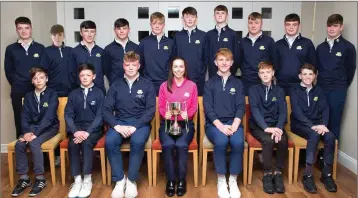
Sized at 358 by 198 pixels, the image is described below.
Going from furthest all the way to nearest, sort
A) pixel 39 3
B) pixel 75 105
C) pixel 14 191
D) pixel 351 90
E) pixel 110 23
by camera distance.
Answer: pixel 110 23, pixel 39 3, pixel 351 90, pixel 75 105, pixel 14 191

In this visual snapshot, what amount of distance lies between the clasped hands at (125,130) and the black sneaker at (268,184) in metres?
1.28

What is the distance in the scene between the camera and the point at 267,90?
10.8ft

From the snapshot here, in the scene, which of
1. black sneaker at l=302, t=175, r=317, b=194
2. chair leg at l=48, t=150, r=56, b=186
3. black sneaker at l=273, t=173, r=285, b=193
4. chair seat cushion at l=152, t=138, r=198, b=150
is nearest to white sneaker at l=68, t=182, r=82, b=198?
chair leg at l=48, t=150, r=56, b=186

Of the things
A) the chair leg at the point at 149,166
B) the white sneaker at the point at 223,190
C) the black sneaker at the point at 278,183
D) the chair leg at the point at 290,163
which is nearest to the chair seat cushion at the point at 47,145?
the chair leg at the point at 149,166

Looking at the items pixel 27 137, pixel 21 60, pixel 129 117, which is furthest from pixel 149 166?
pixel 21 60

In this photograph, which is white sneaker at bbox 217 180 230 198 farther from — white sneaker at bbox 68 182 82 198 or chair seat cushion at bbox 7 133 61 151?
chair seat cushion at bbox 7 133 61 151

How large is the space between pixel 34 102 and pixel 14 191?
0.84m

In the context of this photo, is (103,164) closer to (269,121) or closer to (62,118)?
(62,118)

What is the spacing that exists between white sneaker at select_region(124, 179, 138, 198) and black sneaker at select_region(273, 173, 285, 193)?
4.14ft

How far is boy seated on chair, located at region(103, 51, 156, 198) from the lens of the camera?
2.99 meters

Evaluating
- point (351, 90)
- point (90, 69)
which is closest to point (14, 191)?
point (90, 69)

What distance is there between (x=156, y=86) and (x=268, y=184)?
1.51 m

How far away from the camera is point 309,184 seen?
309 centimetres

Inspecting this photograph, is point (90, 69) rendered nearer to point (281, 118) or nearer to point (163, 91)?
point (163, 91)
